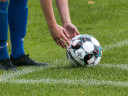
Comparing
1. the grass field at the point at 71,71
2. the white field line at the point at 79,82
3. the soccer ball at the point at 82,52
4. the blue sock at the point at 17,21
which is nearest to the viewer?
the grass field at the point at 71,71

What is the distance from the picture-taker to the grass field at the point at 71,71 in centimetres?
332

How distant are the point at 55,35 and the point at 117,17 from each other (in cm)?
578

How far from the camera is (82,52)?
419cm

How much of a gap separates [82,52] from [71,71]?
30 cm

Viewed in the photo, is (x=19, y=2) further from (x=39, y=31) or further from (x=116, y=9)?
(x=116, y=9)

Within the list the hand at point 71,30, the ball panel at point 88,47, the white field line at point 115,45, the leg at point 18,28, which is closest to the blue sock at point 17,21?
the leg at point 18,28

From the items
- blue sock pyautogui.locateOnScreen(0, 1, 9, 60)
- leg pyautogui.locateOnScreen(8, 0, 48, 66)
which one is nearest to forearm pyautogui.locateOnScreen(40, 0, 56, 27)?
blue sock pyautogui.locateOnScreen(0, 1, 9, 60)

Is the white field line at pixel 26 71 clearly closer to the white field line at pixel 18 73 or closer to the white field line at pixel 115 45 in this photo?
the white field line at pixel 18 73

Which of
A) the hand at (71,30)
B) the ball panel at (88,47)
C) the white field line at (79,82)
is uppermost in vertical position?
the hand at (71,30)

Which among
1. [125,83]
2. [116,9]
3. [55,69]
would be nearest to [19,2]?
[55,69]

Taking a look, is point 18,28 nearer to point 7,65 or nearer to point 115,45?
point 7,65

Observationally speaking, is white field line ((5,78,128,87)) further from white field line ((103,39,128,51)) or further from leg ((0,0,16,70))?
white field line ((103,39,128,51))

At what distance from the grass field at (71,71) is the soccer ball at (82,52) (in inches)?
3.9

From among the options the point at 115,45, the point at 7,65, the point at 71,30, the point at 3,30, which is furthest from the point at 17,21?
the point at 115,45
